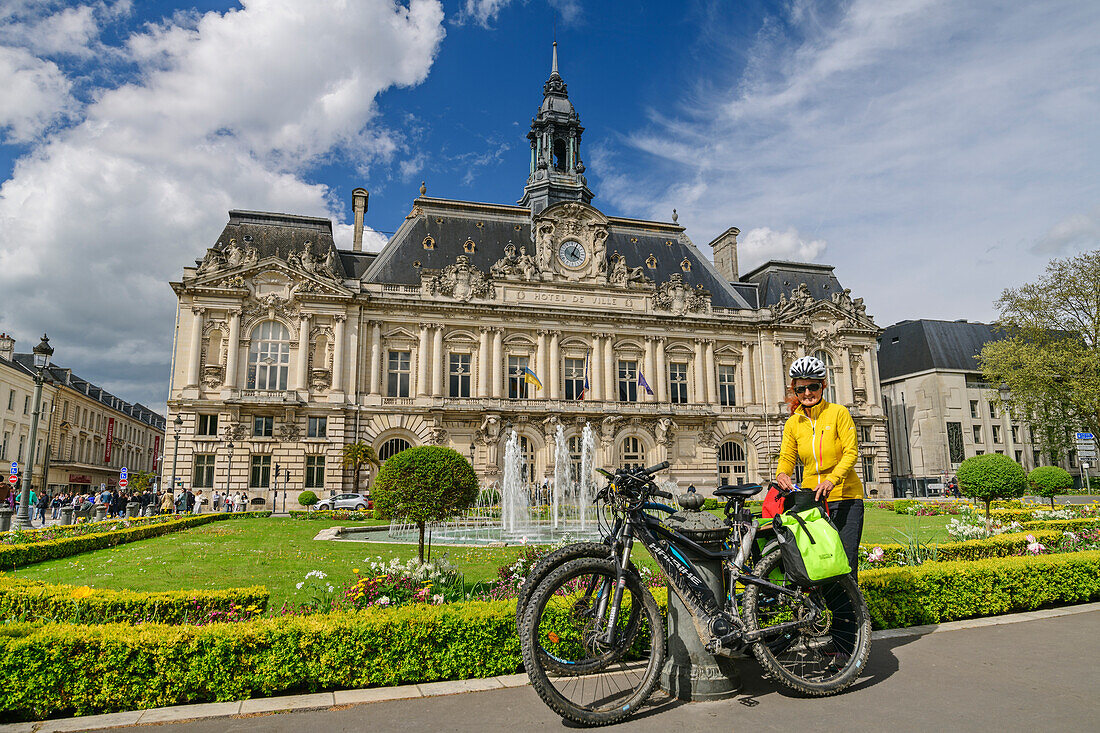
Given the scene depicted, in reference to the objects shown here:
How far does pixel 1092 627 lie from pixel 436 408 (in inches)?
1400

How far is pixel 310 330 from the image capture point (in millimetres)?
40719

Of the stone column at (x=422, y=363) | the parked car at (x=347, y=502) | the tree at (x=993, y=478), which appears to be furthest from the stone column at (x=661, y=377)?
the tree at (x=993, y=478)

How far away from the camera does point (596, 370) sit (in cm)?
4525

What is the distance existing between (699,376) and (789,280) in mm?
12189

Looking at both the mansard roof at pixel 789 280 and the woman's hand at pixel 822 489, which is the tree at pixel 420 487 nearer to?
the woman's hand at pixel 822 489

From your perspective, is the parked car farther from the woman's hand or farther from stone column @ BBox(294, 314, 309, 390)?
the woman's hand

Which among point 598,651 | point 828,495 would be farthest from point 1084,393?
point 598,651

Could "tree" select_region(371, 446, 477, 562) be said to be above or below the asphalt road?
above

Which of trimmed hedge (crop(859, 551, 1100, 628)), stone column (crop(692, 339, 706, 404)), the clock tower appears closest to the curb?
trimmed hedge (crop(859, 551, 1100, 628))

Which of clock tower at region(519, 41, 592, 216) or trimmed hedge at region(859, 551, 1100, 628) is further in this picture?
clock tower at region(519, 41, 592, 216)

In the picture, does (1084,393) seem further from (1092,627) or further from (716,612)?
(716,612)

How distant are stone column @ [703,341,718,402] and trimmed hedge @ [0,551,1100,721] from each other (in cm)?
4098

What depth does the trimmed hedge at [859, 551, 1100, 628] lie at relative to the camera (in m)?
8.61

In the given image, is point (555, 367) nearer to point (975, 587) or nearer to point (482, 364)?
point (482, 364)
